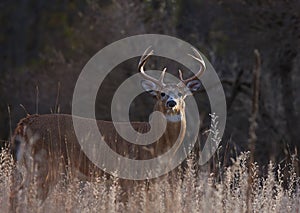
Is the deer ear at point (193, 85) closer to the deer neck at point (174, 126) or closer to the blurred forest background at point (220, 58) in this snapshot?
the deer neck at point (174, 126)

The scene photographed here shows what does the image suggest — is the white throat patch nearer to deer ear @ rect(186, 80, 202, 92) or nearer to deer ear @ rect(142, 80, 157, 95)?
deer ear @ rect(142, 80, 157, 95)

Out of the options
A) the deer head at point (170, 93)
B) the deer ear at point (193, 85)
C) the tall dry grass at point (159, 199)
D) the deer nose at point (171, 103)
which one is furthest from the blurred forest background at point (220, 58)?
the tall dry grass at point (159, 199)

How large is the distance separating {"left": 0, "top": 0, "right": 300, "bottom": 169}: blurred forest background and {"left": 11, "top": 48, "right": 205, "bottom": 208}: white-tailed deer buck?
3497 millimetres

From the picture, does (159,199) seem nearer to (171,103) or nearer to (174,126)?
(171,103)

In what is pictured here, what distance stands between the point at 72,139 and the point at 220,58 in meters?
8.24

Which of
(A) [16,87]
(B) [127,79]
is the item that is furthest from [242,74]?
(A) [16,87]

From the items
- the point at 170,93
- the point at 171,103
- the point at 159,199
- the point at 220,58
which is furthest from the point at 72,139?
the point at 220,58

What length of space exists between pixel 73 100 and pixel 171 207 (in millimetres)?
10228

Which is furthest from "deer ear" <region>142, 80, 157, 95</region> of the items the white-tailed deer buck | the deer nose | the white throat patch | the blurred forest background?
the blurred forest background

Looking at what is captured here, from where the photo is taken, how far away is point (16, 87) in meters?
18.6

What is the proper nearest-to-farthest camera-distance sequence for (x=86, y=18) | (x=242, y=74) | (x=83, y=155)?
(x=83, y=155) < (x=242, y=74) < (x=86, y=18)

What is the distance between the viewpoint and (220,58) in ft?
54.3

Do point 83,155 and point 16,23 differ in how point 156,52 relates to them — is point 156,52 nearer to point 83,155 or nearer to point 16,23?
point 83,155

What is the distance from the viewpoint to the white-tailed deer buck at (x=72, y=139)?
778 cm
